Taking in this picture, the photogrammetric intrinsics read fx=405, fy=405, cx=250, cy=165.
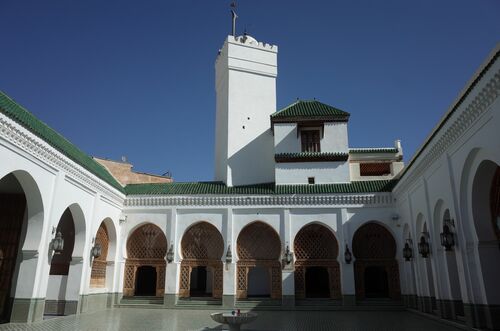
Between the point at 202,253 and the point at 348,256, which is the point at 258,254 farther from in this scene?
the point at 348,256

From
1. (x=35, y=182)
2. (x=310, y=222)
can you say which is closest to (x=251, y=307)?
(x=310, y=222)

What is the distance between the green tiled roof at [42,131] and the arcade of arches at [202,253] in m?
3.19

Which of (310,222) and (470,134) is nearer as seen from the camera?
(470,134)

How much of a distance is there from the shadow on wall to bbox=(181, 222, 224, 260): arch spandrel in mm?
2493

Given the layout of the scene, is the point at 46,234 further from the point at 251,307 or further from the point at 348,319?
the point at 348,319

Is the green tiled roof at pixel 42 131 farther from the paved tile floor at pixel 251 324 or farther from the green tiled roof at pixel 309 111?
the green tiled roof at pixel 309 111

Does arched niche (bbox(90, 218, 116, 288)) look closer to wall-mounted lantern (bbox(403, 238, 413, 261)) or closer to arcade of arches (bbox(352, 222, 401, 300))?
arcade of arches (bbox(352, 222, 401, 300))

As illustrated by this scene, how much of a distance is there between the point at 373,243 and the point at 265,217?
3845 mm

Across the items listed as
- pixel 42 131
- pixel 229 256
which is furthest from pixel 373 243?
pixel 42 131

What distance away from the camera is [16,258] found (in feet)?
32.4

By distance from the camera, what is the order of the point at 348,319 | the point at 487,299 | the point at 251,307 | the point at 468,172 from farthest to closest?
the point at 251,307 → the point at 348,319 → the point at 468,172 → the point at 487,299

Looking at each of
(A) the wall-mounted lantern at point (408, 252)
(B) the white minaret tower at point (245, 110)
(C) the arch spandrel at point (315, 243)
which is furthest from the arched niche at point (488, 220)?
(B) the white minaret tower at point (245, 110)

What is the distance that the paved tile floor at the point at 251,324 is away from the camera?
8.88 metres

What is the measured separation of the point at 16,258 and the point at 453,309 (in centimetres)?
1038
